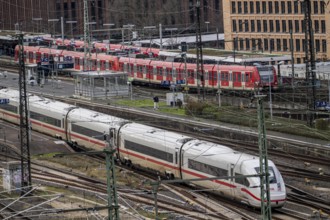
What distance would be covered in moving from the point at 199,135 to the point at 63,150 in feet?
23.0

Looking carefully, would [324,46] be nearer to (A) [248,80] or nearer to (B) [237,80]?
(B) [237,80]

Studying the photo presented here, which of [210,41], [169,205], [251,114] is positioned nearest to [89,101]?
[251,114]

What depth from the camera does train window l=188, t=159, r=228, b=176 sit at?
37.8 metres

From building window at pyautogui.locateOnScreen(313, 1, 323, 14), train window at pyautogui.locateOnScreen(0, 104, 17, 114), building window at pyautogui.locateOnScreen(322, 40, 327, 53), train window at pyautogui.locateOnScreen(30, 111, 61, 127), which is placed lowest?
train window at pyautogui.locateOnScreen(30, 111, 61, 127)

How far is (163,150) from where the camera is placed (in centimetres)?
4200

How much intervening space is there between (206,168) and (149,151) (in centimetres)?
523

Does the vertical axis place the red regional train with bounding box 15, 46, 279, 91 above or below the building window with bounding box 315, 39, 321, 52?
below

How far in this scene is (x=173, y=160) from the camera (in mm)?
41156

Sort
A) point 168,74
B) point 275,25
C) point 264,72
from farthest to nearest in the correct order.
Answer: point 275,25, point 168,74, point 264,72

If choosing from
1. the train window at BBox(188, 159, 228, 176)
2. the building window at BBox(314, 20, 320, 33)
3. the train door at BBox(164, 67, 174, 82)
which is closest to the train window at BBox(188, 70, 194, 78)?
the train door at BBox(164, 67, 174, 82)

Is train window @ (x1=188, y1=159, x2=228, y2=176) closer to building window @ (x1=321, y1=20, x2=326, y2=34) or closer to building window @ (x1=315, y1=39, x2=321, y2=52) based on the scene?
building window @ (x1=321, y1=20, x2=326, y2=34)

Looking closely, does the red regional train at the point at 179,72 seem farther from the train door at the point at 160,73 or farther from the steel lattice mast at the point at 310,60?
the steel lattice mast at the point at 310,60

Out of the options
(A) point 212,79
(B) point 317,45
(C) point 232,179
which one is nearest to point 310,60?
(A) point 212,79

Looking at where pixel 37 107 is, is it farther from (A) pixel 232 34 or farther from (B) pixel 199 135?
(A) pixel 232 34
